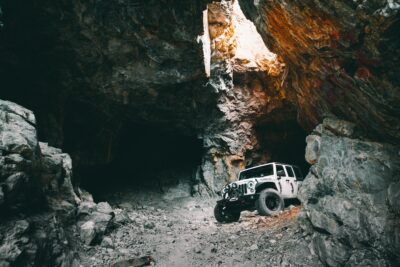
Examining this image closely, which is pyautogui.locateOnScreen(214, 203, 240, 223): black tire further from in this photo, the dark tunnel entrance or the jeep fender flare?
the dark tunnel entrance

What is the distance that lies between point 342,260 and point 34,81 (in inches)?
485

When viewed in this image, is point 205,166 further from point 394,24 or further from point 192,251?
point 394,24

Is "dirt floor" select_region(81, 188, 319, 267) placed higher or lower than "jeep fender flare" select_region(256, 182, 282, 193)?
lower

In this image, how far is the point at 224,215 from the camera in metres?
11.4

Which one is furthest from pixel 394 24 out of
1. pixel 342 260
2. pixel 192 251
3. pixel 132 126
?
pixel 132 126

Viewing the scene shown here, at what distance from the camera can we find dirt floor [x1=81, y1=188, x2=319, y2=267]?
722 centimetres

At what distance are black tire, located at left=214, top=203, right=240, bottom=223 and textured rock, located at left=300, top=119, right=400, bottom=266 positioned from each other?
147 inches

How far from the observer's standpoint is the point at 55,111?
44.3 feet

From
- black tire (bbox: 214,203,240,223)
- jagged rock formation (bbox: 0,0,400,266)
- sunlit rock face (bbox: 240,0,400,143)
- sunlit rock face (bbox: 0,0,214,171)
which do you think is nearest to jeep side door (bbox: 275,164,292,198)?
black tire (bbox: 214,203,240,223)

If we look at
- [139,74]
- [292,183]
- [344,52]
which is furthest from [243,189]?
[344,52]

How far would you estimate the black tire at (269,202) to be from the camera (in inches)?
404

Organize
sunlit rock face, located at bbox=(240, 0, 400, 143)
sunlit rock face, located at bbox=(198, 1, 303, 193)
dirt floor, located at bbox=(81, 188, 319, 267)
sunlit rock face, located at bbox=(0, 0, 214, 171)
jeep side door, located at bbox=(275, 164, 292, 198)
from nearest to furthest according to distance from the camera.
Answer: sunlit rock face, located at bbox=(240, 0, 400, 143) < dirt floor, located at bbox=(81, 188, 319, 267) < sunlit rock face, located at bbox=(0, 0, 214, 171) < jeep side door, located at bbox=(275, 164, 292, 198) < sunlit rock face, located at bbox=(198, 1, 303, 193)

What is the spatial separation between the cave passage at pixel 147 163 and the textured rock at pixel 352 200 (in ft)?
32.4

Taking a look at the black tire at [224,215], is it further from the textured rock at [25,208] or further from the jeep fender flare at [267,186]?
the textured rock at [25,208]
